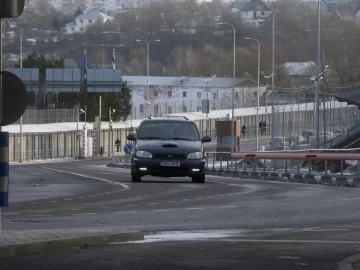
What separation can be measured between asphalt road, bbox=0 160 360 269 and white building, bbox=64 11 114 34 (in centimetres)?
14210

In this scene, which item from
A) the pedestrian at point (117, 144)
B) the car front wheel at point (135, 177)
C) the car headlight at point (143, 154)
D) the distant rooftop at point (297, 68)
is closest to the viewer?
the car headlight at point (143, 154)

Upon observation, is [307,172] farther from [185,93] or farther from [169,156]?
[185,93]

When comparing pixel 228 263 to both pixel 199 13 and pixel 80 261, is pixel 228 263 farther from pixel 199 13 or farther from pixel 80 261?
pixel 199 13

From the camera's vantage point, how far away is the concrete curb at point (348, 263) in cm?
956

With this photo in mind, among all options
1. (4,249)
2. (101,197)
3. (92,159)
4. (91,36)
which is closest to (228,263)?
(4,249)

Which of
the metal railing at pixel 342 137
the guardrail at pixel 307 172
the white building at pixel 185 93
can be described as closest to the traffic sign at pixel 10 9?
the guardrail at pixel 307 172

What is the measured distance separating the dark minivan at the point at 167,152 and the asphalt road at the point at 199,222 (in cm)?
132

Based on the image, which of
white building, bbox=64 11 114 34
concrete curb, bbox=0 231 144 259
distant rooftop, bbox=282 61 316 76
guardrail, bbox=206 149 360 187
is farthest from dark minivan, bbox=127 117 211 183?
white building, bbox=64 11 114 34

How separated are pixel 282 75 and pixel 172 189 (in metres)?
84.5

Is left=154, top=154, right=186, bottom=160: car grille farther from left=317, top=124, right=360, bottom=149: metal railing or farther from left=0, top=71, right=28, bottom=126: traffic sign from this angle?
left=317, top=124, right=360, bottom=149: metal railing

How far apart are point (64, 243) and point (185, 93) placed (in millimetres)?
111767

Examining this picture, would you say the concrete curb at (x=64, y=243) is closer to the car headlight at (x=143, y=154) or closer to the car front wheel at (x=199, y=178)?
the car headlight at (x=143, y=154)

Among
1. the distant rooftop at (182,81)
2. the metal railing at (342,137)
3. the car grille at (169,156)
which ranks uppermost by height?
the distant rooftop at (182,81)

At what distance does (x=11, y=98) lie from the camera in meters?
10.7
